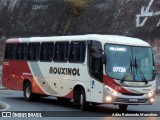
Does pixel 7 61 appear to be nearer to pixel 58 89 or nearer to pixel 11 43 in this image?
pixel 11 43

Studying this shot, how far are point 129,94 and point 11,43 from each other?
34.8 ft

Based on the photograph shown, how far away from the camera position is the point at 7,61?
2808 cm

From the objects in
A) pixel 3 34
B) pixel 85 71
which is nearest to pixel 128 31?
pixel 3 34

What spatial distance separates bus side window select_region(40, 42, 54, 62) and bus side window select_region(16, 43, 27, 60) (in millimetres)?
1947

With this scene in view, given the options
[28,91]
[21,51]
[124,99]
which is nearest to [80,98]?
[124,99]

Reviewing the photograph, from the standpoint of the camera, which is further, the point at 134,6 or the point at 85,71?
the point at 134,6

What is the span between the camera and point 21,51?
86.6 feet

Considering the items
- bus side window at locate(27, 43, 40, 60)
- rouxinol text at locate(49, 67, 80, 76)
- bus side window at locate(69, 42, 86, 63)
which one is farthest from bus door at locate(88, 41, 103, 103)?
bus side window at locate(27, 43, 40, 60)

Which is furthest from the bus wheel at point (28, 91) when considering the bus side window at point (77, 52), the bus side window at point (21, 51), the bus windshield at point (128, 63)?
the bus windshield at point (128, 63)

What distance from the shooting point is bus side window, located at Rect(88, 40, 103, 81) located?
63.4 feet

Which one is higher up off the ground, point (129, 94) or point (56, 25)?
point (56, 25)

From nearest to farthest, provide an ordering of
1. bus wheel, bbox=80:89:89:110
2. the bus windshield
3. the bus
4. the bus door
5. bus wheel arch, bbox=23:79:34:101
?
the bus, the bus windshield, the bus door, bus wheel, bbox=80:89:89:110, bus wheel arch, bbox=23:79:34:101

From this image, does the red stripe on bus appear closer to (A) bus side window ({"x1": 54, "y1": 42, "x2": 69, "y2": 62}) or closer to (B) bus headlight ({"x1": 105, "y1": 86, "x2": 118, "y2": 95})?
(B) bus headlight ({"x1": 105, "y1": 86, "x2": 118, "y2": 95})

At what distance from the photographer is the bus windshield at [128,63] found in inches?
752
